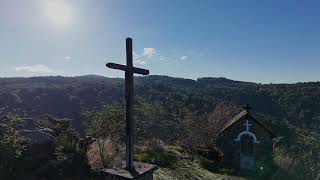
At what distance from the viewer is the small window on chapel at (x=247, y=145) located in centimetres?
1761

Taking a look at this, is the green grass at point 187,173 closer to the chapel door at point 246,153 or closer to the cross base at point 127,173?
the cross base at point 127,173

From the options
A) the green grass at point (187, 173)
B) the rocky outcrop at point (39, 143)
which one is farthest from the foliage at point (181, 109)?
the green grass at point (187, 173)

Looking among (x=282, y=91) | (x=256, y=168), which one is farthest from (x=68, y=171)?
(x=282, y=91)

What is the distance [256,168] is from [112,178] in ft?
33.9

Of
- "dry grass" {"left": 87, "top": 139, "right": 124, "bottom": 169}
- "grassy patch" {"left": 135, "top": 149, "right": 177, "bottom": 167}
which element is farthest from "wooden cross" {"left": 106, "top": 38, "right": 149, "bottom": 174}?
"grassy patch" {"left": 135, "top": 149, "right": 177, "bottom": 167}

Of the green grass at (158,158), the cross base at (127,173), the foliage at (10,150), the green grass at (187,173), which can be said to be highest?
the foliage at (10,150)

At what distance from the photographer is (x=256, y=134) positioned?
1738 centimetres

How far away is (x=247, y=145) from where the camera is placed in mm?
18141

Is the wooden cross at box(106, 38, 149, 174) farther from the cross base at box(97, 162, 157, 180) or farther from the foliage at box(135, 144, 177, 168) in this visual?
the foliage at box(135, 144, 177, 168)

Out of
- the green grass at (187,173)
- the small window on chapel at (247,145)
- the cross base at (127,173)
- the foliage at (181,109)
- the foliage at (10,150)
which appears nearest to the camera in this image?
the foliage at (10,150)

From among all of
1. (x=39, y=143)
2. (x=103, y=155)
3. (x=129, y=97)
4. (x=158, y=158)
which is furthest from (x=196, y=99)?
(x=39, y=143)

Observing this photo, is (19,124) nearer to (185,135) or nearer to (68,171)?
(68,171)

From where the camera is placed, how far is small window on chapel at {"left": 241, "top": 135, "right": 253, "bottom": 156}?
17.6 metres

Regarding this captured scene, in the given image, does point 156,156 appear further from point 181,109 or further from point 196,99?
point 196,99
